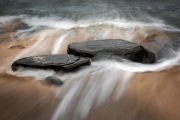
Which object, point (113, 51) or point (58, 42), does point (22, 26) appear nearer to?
point (58, 42)

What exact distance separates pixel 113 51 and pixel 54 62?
4.08 ft

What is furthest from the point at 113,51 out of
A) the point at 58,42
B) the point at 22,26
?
the point at 22,26

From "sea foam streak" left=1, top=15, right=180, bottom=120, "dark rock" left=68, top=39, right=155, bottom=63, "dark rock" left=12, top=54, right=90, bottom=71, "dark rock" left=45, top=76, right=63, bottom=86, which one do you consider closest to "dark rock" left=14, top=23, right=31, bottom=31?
"sea foam streak" left=1, top=15, right=180, bottom=120

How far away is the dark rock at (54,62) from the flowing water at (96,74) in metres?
0.10

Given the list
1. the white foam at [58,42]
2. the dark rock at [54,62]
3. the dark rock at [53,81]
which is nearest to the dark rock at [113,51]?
the dark rock at [54,62]

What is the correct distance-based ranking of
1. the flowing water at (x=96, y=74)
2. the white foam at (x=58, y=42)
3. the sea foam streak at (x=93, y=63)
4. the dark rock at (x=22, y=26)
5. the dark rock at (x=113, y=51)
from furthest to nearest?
the dark rock at (x=22, y=26), the white foam at (x=58, y=42), the dark rock at (x=113, y=51), the sea foam streak at (x=93, y=63), the flowing water at (x=96, y=74)

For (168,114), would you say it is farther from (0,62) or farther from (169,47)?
(0,62)

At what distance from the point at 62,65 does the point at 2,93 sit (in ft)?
3.41

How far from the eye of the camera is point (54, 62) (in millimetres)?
3607

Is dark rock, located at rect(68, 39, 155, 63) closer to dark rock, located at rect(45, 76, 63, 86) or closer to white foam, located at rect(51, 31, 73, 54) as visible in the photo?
white foam, located at rect(51, 31, 73, 54)

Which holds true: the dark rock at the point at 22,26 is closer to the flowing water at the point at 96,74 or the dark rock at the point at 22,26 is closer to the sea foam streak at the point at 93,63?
the flowing water at the point at 96,74

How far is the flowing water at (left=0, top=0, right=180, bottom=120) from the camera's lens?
2762 millimetres

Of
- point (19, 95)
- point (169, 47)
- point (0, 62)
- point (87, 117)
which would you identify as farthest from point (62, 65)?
point (169, 47)

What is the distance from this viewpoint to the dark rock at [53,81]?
10.8 ft
